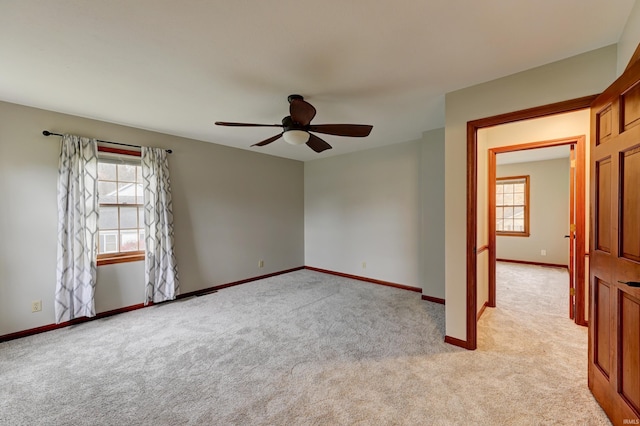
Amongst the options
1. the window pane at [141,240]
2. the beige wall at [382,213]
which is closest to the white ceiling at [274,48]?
the beige wall at [382,213]

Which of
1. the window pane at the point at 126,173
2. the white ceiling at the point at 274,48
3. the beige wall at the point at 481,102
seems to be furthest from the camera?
the window pane at the point at 126,173

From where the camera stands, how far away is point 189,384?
6.45 feet

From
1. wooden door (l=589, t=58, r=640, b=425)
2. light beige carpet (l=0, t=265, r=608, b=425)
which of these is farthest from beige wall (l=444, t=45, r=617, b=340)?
light beige carpet (l=0, t=265, r=608, b=425)

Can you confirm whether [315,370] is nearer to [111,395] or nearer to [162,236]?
[111,395]

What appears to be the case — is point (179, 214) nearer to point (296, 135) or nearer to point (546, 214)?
point (296, 135)

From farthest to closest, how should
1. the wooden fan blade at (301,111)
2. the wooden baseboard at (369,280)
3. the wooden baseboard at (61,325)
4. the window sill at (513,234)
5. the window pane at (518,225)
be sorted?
the window pane at (518,225)
the window sill at (513,234)
the wooden baseboard at (369,280)
the wooden baseboard at (61,325)
the wooden fan blade at (301,111)

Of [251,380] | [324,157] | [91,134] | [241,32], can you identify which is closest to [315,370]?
[251,380]

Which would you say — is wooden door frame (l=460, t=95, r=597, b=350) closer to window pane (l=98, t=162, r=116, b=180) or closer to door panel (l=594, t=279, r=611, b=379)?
door panel (l=594, t=279, r=611, b=379)

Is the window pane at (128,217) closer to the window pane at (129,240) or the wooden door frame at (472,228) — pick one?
the window pane at (129,240)

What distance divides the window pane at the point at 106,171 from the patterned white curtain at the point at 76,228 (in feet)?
0.69

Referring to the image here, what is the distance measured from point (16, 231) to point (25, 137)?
1.00 m

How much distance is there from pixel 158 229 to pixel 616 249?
4470mm

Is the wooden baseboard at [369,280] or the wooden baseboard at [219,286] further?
the wooden baseboard at [369,280]

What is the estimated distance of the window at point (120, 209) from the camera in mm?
3332
